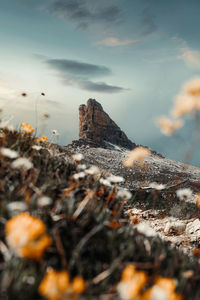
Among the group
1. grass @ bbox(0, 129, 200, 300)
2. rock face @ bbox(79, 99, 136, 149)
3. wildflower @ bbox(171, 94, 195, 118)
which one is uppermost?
rock face @ bbox(79, 99, 136, 149)

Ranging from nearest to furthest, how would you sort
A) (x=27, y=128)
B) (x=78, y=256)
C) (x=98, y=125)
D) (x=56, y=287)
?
1. (x=56, y=287)
2. (x=78, y=256)
3. (x=27, y=128)
4. (x=98, y=125)

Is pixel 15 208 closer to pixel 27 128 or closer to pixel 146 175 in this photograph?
pixel 27 128

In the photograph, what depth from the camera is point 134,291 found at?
1074 mm

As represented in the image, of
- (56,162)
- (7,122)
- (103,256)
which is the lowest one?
(103,256)

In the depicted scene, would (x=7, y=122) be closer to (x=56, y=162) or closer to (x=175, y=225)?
(x=56, y=162)

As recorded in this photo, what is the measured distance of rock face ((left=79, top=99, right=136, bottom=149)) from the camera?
63.2 m

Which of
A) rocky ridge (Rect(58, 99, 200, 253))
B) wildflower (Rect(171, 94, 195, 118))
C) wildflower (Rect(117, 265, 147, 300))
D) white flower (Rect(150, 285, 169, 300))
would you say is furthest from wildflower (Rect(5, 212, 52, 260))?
rocky ridge (Rect(58, 99, 200, 253))

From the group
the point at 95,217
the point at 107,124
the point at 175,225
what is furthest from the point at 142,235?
the point at 107,124

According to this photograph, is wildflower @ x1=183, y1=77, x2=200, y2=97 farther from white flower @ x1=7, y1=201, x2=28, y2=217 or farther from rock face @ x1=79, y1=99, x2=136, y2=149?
rock face @ x1=79, y1=99, x2=136, y2=149

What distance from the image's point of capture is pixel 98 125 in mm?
64188

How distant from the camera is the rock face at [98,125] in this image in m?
63.2

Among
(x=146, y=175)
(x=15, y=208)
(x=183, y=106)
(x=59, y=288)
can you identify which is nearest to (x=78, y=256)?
(x=15, y=208)

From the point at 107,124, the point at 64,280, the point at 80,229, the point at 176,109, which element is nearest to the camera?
the point at 64,280

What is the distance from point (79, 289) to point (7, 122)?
10.5 ft
